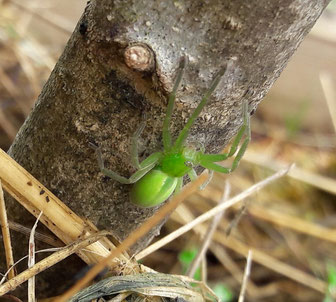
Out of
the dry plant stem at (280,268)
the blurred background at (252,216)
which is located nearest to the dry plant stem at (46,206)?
the blurred background at (252,216)

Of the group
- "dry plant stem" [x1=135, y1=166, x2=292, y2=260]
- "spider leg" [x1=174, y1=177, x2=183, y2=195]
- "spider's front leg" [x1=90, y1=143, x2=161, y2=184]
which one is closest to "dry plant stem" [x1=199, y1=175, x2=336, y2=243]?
"dry plant stem" [x1=135, y1=166, x2=292, y2=260]

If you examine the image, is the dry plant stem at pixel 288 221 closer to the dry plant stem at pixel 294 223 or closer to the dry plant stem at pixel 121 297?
the dry plant stem at pixel 294 223

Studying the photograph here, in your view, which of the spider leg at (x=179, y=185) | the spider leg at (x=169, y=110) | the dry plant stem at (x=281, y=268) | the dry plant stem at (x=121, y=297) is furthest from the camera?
the dry plant stem at (x=281, y=268)

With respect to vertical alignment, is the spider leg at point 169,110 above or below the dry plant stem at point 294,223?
below

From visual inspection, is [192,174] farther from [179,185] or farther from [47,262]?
[47,262]

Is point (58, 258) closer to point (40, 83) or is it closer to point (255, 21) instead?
point (255, 21)

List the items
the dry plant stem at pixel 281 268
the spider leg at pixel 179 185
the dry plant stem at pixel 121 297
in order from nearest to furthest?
the dry plant stem at pixel 121 297, the spider leg at pixel 179 185, the dry plant stem at pixel 281 268
